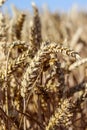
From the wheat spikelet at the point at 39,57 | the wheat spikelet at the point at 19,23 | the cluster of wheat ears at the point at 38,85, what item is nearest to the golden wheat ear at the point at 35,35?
the cluster of wheat ears at the point at 38,85

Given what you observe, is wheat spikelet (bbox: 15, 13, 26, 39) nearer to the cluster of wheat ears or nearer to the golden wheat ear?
the cluster of wheat ears

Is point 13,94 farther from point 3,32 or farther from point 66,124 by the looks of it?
point 66,124

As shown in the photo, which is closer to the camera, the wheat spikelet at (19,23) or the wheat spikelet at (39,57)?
the wheat spikelet at (39,57)

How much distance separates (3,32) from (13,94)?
0.72 ft

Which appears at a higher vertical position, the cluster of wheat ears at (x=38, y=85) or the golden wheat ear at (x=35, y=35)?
the golden wheat ear at (x=35, y=35)

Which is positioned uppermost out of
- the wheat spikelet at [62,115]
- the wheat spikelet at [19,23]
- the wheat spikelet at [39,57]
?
the wheat spikelet at [19,23]

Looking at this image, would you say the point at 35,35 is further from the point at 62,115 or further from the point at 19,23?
the point at 62,115

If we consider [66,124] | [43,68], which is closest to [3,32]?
[43,68]

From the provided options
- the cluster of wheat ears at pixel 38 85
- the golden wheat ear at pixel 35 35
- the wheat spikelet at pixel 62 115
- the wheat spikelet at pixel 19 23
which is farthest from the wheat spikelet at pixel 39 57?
the wheat spikelet at pixel 19 23

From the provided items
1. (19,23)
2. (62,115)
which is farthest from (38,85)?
(19,23)

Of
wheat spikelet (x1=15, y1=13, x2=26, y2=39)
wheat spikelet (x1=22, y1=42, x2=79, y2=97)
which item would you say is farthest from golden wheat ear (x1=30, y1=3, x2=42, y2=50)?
wheat spikelet (x1=22, y1=42, x2=79, y2=97)

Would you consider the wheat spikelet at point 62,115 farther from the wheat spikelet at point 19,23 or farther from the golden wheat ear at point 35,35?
the wheat spikelet at point 19,23

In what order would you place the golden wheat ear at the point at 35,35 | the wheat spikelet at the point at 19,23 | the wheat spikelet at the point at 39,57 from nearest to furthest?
the wheat spikelet at the point at 39,57 < the golden wheat ear at the point at 35,35 < the wheat spikelet at the point at 19,23

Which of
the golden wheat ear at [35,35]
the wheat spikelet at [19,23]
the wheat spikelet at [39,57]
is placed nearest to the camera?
the wheat spikelet at [39,57]
